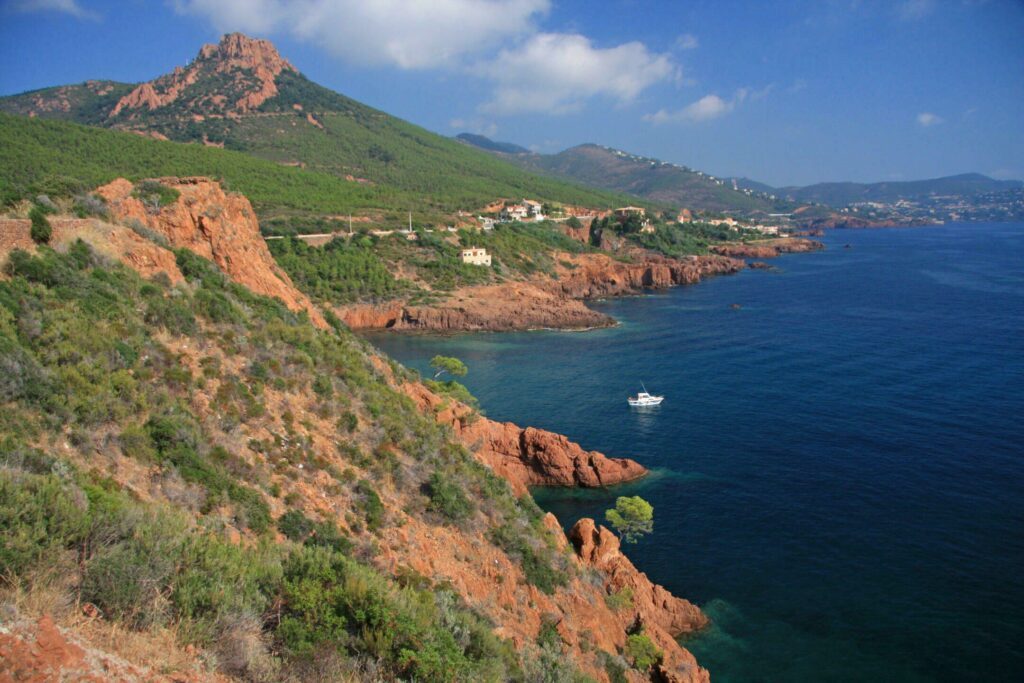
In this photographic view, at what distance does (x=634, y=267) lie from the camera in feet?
332

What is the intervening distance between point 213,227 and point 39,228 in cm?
758

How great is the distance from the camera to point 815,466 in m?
32.9

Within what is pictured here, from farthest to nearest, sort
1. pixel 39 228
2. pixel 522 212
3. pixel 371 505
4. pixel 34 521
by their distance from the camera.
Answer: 1. pixel 522 212
2. pixel 39 228
3. pixel 371 505
4. pixel 34 521

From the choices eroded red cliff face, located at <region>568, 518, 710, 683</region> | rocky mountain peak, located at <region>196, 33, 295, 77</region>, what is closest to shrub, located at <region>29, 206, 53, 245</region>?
eroded red cliff face, located at <region>568, 518, 710, 683</region>

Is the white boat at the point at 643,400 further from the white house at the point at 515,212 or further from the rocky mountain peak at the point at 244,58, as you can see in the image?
the rocky mountain peak at the point at 244,58

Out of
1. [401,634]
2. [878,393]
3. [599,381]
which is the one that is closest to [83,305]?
[401,634]

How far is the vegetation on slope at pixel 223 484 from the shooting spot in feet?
27.2

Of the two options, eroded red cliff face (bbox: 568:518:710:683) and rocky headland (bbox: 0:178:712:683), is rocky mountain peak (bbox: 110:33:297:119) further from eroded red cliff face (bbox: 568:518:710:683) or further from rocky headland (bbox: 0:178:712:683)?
eroded red cliff face (bbox: 568:518:710:683)

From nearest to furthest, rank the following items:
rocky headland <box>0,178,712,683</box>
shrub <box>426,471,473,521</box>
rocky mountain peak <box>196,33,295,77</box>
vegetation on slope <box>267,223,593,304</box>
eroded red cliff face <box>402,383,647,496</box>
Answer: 1. rocky headland <box>0,178,712,683</box>
2. shrub <box>426,471,473,521</box>
3. eroded red cliff face <box>402,383,647,496</box>
4. vegetation on slope <box>267,223,593,304</box>
5. rocky mountain peak <box>196,33,295,77</box>

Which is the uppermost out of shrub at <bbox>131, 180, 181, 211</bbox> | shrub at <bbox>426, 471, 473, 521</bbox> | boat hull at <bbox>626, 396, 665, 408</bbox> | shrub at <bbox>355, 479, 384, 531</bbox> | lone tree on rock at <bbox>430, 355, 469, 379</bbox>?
shrub at <bbox>131, 180, 181, 211</bbox>

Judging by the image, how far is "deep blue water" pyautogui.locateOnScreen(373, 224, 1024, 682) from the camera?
21.6 m

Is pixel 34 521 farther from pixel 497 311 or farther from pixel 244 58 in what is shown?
pixel 244 58

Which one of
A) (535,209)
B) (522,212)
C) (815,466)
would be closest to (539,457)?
(815,466)

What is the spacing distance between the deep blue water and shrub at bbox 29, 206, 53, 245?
22.5 meters
